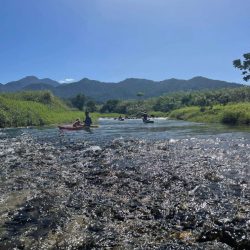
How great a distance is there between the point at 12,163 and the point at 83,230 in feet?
43.2

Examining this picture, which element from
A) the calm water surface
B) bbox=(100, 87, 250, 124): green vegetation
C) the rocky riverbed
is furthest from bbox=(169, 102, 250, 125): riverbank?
the rocky riverbed

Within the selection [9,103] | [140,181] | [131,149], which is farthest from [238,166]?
[9,103]

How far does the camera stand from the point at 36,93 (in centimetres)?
13550

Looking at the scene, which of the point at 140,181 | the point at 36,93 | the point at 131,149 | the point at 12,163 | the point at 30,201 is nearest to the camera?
the point at 30,201

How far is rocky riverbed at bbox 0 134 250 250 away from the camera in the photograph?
10.1 metres

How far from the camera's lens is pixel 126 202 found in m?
13.5

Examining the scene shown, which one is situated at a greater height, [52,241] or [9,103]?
[9,103]

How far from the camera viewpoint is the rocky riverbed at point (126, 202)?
1007 cm

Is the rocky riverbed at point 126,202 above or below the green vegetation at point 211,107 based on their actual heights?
below

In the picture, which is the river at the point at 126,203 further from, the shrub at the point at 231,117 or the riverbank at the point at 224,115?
the shrub at the point at 231,117

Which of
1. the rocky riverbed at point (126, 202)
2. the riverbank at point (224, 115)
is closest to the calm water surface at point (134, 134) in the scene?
the riverbank at point (224, 115)

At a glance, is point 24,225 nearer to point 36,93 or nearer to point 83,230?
point 83,230

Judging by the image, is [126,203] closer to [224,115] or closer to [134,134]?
[134,134]

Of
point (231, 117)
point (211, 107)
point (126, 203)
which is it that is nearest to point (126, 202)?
point (126, 203)
